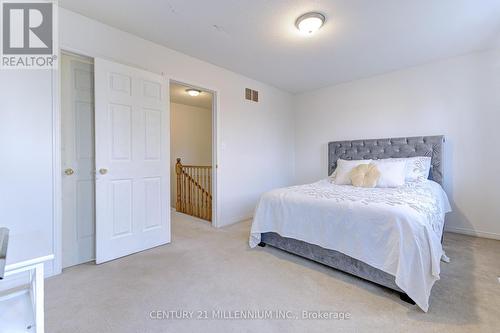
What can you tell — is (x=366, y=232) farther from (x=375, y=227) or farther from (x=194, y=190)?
(x=194, y=190)

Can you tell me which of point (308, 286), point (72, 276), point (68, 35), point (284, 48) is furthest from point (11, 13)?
point (308, 286)

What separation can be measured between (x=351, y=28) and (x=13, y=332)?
3.26m

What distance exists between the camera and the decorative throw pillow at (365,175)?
287cm

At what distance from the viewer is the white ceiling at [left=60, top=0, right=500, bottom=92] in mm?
2086

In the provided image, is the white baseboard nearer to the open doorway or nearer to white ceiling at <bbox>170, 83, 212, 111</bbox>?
the open doorway

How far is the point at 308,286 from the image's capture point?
74.1 inches

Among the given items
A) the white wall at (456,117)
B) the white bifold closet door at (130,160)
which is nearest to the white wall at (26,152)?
the white bifold closet door at (130,160)

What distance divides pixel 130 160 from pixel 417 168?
357 centimetres

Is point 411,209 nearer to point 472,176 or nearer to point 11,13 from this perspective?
point 472,176

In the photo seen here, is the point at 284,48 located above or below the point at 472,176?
above

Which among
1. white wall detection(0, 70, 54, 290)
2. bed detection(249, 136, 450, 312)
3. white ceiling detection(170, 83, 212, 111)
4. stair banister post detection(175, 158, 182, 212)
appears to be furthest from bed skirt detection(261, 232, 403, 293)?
white ceiling detection(170, 83, 212, 111)

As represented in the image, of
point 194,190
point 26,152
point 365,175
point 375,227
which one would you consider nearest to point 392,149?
point 365,175

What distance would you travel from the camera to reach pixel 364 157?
3.80m

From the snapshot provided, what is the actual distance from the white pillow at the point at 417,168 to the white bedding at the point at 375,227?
40 cm
